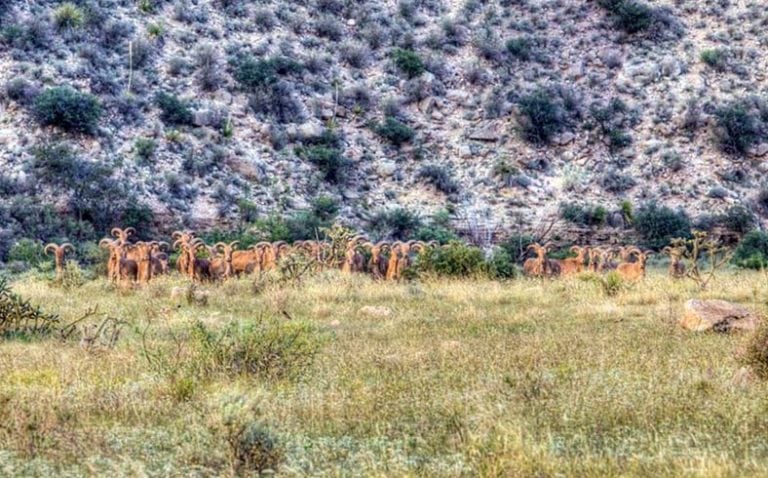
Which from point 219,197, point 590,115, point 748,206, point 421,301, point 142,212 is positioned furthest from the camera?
point 590,115

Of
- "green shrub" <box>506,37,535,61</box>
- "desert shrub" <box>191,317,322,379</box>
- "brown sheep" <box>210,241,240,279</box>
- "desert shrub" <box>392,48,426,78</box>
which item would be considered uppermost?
"green shrub" <box>506,37,535,61</box>

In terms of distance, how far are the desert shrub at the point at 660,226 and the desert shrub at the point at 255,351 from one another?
25978 millimetres

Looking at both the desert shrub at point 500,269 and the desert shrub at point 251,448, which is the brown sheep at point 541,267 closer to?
the desert shrub at point 500,269

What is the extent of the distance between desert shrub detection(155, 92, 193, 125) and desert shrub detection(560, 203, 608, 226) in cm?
1396

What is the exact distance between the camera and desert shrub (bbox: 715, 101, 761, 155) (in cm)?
3728

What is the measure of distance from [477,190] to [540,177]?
108 inches

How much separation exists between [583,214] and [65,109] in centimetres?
1824

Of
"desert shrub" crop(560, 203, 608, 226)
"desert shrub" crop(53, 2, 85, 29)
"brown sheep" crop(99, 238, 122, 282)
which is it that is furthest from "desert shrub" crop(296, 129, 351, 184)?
"brown sheep" crop(99, 238, 122, 282)

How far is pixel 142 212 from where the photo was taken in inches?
1187

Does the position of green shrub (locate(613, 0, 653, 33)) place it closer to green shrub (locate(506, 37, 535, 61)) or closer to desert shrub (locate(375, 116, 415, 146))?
green shrub (locate(506, 37, 535, 61))

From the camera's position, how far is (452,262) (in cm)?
2238

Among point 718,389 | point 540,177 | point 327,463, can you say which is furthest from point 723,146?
point 327,463

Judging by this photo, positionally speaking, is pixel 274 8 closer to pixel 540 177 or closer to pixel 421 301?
pixel 540 177

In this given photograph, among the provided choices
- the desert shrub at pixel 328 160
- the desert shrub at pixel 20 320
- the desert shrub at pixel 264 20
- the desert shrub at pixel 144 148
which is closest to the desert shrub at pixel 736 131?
the desert shrub at pixel 328 160
